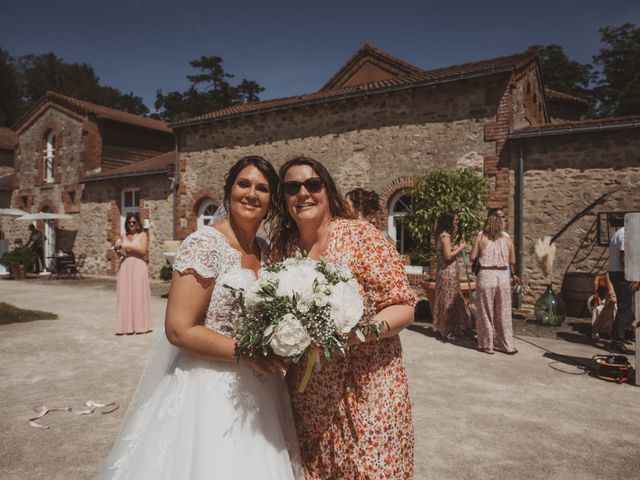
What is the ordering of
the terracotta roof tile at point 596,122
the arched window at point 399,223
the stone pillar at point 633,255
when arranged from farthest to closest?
the arched window at point 399,223 → the terracotta roof tile at point 596,122 → the stone pillar at point 633,255

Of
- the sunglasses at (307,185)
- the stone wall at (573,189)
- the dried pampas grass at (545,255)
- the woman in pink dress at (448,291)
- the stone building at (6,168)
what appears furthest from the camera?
the stone building at (6,168)

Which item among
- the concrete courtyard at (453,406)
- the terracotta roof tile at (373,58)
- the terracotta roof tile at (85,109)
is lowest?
the concrete courtyard at (453,406)

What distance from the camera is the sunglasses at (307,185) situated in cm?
201

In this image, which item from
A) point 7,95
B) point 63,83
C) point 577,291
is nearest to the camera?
point 577,291

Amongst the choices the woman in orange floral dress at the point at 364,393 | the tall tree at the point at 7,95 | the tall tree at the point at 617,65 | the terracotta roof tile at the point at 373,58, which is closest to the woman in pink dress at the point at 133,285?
the woman in orange floral dress at the point at 364,393

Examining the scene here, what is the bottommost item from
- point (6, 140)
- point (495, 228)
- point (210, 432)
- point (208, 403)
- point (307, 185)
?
point (210, 432)

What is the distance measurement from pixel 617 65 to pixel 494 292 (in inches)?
1417

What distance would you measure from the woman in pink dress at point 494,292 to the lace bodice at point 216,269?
530cm

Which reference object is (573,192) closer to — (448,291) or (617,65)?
(448,291)

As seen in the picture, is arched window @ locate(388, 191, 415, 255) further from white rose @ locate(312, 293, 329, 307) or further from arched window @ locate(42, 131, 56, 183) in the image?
arched window @ locate(42, 131, 56, 183)

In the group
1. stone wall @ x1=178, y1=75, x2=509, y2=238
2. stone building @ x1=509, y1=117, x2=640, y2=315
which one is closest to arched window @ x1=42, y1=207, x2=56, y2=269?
stone wall @ x1=178, y1=75, x2=509, y2=238

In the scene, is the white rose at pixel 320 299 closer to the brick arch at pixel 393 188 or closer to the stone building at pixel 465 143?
the stone building at pixel 465 143

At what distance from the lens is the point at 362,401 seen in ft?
5.83

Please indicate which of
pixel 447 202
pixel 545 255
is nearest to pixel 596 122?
pixel 545 255
